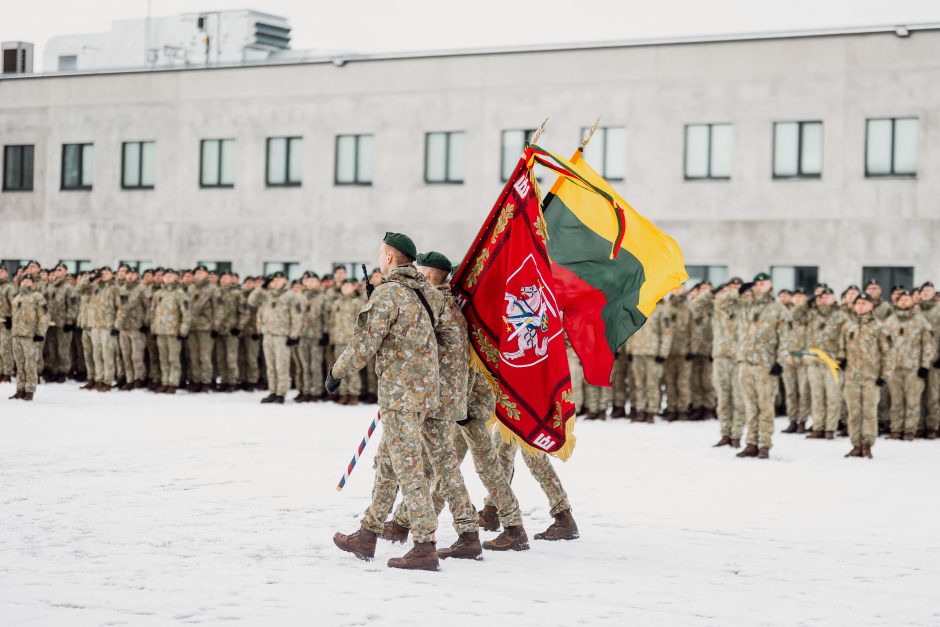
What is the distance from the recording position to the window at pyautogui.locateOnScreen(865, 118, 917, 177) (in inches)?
1115

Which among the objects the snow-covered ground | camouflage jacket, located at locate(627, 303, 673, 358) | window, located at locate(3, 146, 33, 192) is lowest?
the snow-covered ground

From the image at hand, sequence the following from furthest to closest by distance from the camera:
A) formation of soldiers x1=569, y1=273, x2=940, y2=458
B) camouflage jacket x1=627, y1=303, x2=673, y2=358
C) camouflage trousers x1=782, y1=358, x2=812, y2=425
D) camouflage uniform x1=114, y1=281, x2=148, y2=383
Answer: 1. camouflage uniform x1=114, y1=281, x2=148, y2=383
2. camouflage jacket x1=627, y1=303, x2=673, y2=358
3. camouflage trousers x1=782, y1=358, x2=812, y2=425
4. formation of soldiers x1=569, y1=273, x2=940, y2=458

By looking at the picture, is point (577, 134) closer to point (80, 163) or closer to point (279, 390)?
point (279, 390)

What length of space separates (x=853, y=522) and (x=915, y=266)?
18.7 meters

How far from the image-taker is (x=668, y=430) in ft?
61.5

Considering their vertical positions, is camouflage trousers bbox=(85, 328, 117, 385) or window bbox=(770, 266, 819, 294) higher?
window bbox=(770, 266, 819, 294)

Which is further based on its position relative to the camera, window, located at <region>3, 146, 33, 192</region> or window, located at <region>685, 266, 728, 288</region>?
window, located at <region>3, 146, 33, 192</region>

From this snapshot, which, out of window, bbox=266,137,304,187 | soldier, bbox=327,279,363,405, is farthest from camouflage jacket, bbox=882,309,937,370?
window, bbox=266,137,304,187

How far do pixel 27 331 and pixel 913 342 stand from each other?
12.8 meters

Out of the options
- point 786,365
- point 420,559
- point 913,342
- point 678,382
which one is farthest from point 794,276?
point 420,559

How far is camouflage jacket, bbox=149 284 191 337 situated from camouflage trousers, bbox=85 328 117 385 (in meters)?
0.76

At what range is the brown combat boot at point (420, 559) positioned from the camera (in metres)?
8.33

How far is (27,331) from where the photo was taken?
1955 cm

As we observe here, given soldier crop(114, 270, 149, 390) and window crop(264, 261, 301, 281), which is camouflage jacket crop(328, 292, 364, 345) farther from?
A: window crop(264, 261, 301, 281)
